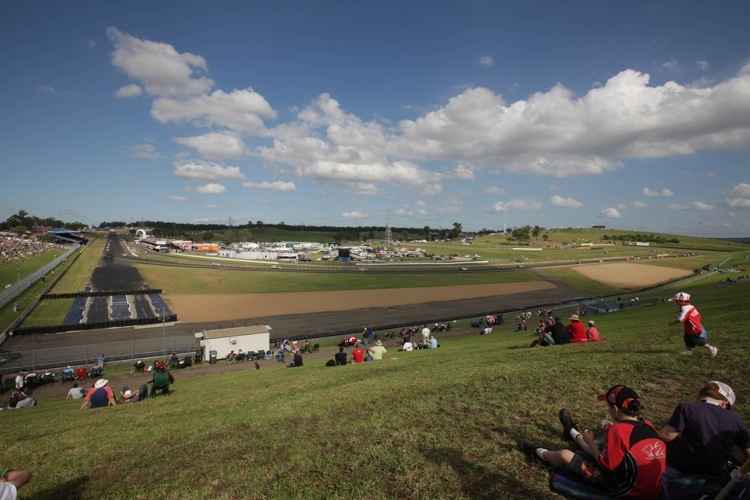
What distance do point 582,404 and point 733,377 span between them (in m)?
4.10

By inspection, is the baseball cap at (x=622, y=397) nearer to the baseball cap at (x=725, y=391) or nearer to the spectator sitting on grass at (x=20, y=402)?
the baseball cap at (x=725, y=391)

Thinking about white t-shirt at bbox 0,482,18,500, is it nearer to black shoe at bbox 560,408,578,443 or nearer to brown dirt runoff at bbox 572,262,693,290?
black shoe at bbox 560,408,578,443

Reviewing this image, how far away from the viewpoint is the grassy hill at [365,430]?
5500mm

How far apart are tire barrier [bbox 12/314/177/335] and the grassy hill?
33.3 m

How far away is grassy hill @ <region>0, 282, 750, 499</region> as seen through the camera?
550cm

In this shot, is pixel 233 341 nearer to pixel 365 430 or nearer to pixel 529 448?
pixel 365 430

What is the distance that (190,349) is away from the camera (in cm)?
3216

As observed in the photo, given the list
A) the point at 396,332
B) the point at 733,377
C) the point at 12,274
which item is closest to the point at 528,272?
the point at 396,332

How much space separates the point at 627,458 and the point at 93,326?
50.2 m

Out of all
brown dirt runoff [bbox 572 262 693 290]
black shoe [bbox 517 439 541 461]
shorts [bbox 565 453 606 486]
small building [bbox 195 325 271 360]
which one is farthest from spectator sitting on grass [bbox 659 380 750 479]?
brown dirt runoff [bbox 572 262 693 290]

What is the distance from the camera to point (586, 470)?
495cm

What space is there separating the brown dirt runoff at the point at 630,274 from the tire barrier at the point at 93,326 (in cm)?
8081

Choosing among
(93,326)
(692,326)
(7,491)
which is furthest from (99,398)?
(93,326)

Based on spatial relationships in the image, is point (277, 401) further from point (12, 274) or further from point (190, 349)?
point (12, 274)
